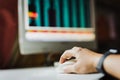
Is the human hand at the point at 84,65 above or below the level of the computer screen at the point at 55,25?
below

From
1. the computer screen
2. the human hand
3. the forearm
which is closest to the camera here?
the forearm

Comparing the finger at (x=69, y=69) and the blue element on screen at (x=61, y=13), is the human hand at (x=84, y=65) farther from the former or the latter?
the blue element on screen at (x=61, y=13)

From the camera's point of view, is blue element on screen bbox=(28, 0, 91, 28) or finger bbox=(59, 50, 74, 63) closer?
finger bbox=(59, 50, 74, 63)

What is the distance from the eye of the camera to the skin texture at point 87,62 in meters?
0.74

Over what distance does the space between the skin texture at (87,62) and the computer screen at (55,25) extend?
223 mm

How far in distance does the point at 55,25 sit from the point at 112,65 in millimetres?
453

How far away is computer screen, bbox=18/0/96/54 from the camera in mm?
1066

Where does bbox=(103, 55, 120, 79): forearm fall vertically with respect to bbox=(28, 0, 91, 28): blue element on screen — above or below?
below

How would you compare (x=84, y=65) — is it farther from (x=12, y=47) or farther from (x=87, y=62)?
(x=12, y=47)

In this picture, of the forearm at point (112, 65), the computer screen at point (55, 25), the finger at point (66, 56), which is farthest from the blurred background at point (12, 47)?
the forearm at point (112, 65)

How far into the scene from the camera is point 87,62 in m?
0.83

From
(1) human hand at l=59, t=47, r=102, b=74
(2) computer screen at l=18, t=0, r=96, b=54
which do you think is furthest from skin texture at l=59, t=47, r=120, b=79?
(2) computer screen at l=18, t=0, r=96, b=54

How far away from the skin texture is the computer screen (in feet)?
0.73

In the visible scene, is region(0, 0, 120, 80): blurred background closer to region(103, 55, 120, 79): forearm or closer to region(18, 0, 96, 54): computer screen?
region(18, 0, 96, 54): computer screen
